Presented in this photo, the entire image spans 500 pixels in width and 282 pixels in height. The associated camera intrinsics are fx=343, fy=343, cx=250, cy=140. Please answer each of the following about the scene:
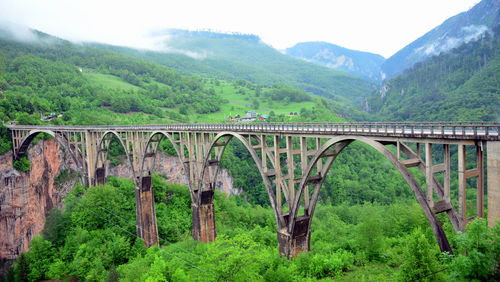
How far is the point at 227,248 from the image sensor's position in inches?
821

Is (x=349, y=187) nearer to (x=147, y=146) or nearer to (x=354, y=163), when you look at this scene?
(x=354, y=163)

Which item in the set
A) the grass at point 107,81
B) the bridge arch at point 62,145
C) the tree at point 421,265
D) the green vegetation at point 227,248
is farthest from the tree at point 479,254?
the grass at point 107,81

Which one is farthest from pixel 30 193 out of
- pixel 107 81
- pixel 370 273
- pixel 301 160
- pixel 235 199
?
pixel 107 81

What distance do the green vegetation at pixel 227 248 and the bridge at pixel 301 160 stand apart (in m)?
1.86

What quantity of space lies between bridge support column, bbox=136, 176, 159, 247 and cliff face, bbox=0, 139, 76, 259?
→ 2112 centimetres

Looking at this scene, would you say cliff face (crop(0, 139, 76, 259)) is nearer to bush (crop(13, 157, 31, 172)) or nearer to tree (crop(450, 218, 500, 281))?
bush (crop(13, 157, 31, 172))

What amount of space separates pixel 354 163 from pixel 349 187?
45.4ft

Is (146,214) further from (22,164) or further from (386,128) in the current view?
(386,128)

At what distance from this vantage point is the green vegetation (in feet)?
47.5

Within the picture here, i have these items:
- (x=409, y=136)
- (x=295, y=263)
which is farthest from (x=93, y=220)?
(x=409, y=136)

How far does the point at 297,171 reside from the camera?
266ft

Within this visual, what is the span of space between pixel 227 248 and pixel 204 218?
52.1 ft

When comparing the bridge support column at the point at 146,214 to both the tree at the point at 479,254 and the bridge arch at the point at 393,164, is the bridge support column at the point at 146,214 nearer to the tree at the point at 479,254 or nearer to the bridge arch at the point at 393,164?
the bridge arch at the point at 393,164

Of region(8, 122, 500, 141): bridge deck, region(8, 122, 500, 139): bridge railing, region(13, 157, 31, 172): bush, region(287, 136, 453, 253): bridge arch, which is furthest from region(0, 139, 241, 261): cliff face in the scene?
region(287, 136, 453, 253): bridge arch
